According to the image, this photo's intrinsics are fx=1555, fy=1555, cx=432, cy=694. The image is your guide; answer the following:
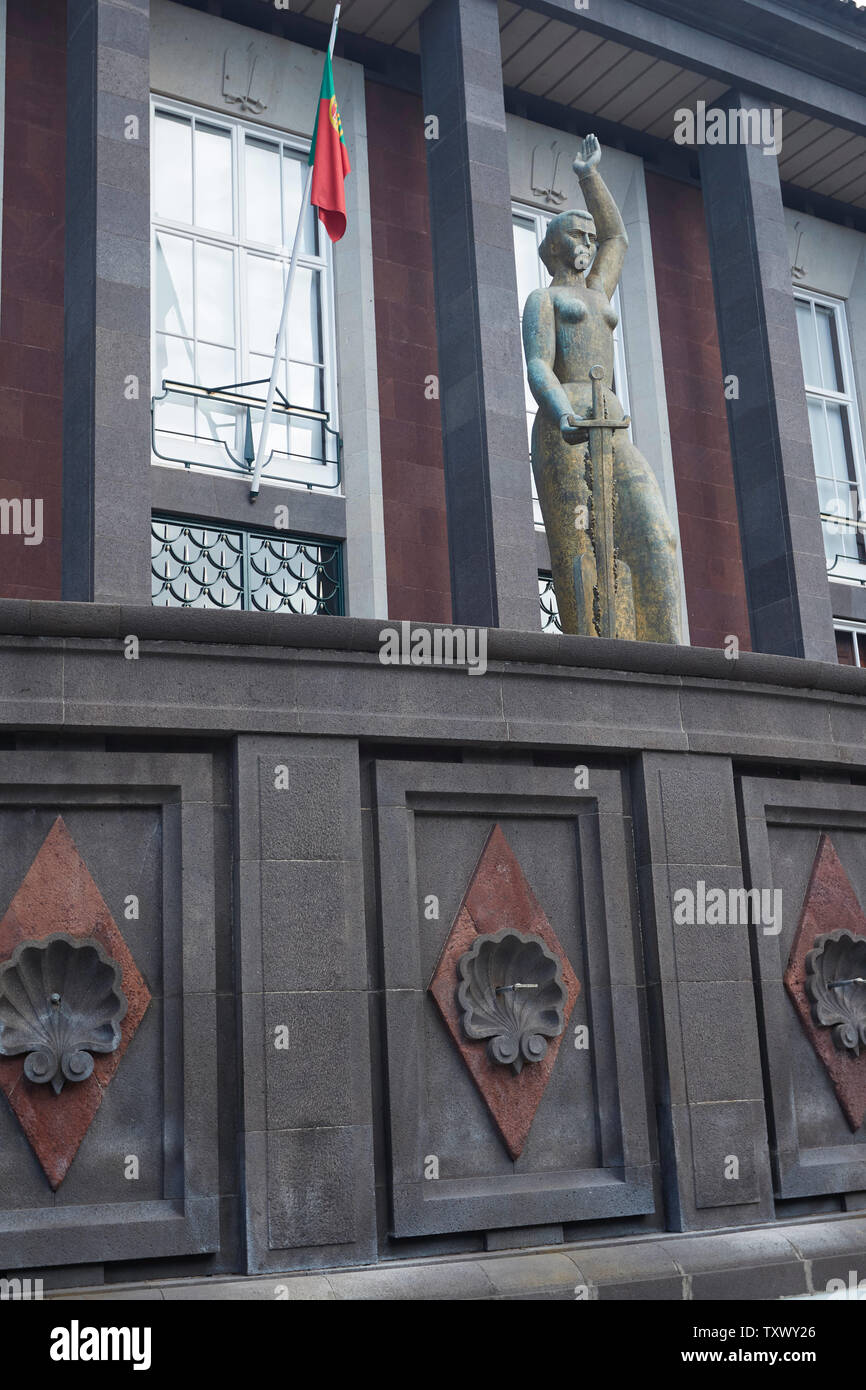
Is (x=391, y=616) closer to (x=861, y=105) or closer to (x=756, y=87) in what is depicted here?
(x=756, y=87)

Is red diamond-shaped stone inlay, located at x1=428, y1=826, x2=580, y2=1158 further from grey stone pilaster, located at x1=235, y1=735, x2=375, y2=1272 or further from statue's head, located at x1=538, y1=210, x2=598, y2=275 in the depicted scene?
statue's head, located at x1=538, y1=210, x2=598, y2=275

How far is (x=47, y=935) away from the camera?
805cm

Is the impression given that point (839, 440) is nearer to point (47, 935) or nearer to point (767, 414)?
point (767, 414)

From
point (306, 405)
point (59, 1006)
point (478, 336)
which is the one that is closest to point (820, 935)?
point (59, 1006)

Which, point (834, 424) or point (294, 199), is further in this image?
point (834, 424)

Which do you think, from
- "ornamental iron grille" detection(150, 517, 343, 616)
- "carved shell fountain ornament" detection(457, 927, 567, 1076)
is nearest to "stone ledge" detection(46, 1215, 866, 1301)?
"carved shell fountain ornament" detection(457, 927, 567, 1076)

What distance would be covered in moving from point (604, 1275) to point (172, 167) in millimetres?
14403

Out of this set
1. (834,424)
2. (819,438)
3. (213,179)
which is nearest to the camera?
(213,179)

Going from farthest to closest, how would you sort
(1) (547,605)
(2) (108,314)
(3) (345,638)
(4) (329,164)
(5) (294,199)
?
1. (5) (294,199)
2. (1) (547,605)
3. (4) (329,164)
4. (2) (108,314)
5. (3) (345,638)

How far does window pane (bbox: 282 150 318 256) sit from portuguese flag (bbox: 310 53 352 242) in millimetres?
2895

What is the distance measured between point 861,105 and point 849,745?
13.9 m

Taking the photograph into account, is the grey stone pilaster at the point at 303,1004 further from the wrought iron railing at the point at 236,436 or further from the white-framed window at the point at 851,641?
the white-framed window at the point at 851,641

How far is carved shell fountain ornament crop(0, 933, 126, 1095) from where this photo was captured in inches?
310

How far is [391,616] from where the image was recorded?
18.2m
